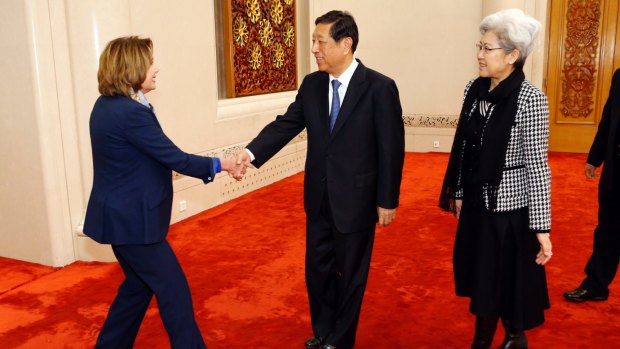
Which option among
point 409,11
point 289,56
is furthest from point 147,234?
point 409,11

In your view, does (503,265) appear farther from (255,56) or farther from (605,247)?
(255,56)

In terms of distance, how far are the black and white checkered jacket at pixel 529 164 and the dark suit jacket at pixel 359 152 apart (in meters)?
0.48

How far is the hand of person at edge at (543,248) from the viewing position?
2697mm

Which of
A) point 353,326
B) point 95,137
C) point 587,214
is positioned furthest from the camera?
point 587,214

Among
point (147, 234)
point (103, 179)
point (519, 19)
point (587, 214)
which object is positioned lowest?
point (587, 214)

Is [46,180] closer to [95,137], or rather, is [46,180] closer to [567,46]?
[95,137]

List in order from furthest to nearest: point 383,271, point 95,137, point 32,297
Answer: point 383,271 → point 32,297 → point 95,137

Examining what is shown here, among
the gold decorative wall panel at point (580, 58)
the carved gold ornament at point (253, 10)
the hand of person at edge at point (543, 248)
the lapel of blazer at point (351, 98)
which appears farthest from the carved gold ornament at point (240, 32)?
the gold decorative wall panel at point (580, 58)

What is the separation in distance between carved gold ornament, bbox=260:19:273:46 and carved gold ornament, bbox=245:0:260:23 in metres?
0.14

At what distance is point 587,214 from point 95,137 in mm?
5068

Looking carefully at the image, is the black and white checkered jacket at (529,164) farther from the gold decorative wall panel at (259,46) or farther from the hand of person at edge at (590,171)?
the gold decorative wall panel at (259,46)

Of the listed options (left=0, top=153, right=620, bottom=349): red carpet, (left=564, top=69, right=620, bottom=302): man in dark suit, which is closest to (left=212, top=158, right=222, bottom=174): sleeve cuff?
(left=0, top=153, right=620, bottom=349): red carpet

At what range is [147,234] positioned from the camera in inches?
101

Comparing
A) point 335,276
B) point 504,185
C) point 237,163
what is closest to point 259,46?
point 237,163
